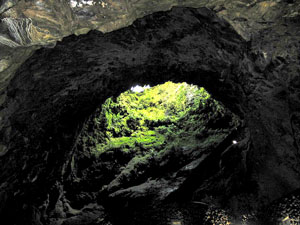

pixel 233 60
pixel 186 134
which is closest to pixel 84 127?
pixel 186 134

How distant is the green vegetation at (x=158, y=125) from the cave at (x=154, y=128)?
38 mm

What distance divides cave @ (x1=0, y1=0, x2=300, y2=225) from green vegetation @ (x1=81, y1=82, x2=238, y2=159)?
4 cm

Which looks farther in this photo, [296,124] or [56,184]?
[56,184]

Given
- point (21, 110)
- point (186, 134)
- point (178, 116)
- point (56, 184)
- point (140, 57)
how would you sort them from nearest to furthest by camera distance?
point (21, 110)
point (140, 57)
point (56, 184)
point (186, 134)
point (178, 116)

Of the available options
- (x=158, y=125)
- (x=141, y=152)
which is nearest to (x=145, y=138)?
(x=141, y=152)

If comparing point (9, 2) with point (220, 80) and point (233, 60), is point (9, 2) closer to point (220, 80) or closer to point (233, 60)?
point (233, 60)

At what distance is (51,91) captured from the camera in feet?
9.77

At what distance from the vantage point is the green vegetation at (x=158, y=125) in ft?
16.0

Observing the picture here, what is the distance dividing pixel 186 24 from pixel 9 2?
78.9 inches

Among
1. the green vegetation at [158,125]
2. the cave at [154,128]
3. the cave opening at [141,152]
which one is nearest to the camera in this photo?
the cave at [154,128]

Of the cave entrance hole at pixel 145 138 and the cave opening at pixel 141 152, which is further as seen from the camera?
the cave entrance hole at pixel 145 138

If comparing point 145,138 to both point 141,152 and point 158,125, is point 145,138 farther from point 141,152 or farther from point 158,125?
point 158,125

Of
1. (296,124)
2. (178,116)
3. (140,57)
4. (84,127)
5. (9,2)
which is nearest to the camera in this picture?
(9,2)

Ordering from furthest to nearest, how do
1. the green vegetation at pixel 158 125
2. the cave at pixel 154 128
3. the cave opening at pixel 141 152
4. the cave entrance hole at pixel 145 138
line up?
the green vegetation at pixel 158 125, the cave entrance hole at pixel 145 138, the cave opening at pixel 141 152, the cave at pixel 154 128
